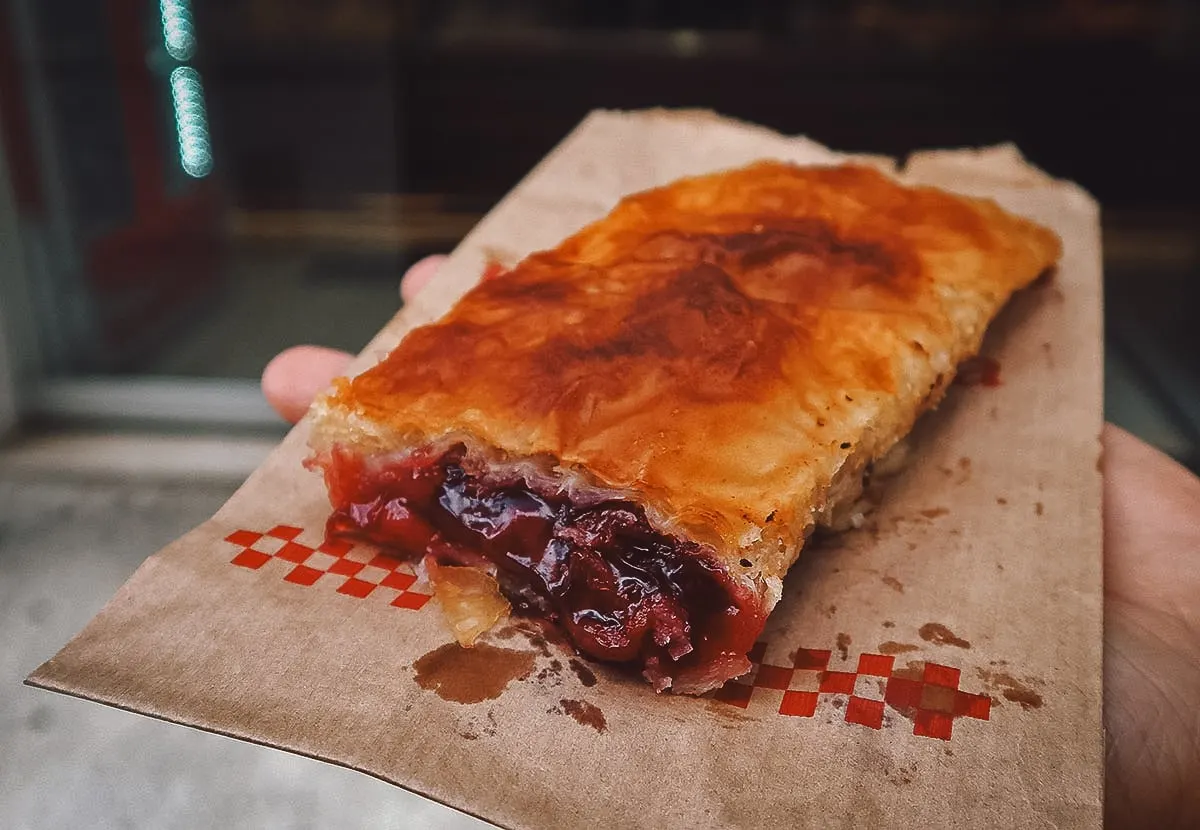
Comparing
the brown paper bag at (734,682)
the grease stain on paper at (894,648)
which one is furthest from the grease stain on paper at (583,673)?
the grease stain on paper at (894,648)

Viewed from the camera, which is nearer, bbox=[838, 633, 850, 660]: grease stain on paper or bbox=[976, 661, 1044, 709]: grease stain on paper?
bbox=[976, 661, 1044, 709]: grease stain on paper

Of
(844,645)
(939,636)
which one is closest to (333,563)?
(844,645)

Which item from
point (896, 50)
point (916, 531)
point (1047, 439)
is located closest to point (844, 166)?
point (1047, 439)

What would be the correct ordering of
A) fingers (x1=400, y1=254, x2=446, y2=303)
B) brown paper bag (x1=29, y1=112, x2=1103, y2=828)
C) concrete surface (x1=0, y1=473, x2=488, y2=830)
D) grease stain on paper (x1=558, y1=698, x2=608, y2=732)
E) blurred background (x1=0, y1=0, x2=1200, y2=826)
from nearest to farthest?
brown paper bag (x1=29, y1=112, x2=1103, y2=828) < grease stain on paper (x1=558, y1=698, x2=608, y2=732) < concrete surface (x1=0, y1=473, x2=488, y2=830) < fingers (x1=400, y1=254, x2=446, y2=303) < blurred background (x1=0, y1=0, x2=1200, y2=826)

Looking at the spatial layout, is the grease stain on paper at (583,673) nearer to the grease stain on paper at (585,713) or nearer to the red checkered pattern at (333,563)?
the grease stain on paper at (585,713)

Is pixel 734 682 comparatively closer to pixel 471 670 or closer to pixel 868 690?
pixel 868 690

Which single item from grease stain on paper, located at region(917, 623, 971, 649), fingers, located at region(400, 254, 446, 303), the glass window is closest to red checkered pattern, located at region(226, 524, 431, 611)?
grease stain on paper, located at region(917, 623, 971, 649)

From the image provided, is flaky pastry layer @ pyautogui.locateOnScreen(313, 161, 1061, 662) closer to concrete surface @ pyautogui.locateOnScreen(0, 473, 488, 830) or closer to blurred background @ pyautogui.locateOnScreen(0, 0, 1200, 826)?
concrete surface @ pyautogui.locateOnScreen(0, 473, 488, 830)

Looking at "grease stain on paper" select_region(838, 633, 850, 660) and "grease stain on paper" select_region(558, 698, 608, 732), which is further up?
"grease stain on paper" select_region(838, 633, 850, 660)
